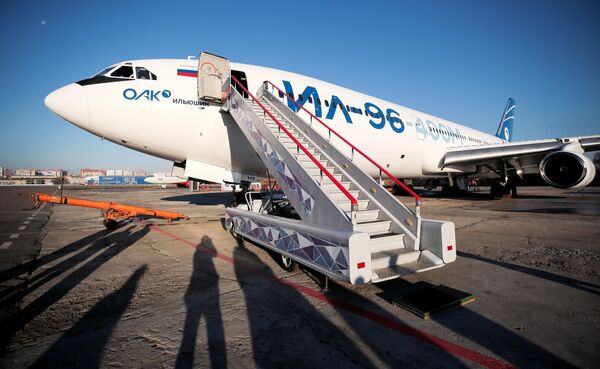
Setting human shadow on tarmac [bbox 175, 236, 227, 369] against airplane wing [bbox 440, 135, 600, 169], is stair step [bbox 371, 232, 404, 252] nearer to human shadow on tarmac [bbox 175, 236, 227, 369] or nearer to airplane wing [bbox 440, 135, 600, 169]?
human shadow on tarmac [bbox 175, 236, 227, 369]

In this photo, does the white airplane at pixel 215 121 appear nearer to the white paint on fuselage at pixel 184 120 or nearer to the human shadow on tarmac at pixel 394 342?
the white paint on fuselage at pixel 184 120

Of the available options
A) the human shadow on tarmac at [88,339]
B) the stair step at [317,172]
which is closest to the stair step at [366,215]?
the stair step at [317,172]

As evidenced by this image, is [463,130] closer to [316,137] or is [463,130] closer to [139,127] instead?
[316,137]

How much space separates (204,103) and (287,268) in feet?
17.6

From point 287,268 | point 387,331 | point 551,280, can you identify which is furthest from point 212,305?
point 551,280

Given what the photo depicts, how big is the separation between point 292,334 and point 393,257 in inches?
67.6

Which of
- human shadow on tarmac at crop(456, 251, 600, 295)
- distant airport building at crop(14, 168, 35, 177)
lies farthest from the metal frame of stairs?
distant airport building at crop(14, 168, 35, 177)

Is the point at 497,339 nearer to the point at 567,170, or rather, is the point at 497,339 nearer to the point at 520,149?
the point at 567,170

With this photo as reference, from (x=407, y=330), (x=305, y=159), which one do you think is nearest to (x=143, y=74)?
(x=305, y=159)

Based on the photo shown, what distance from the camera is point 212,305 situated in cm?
349

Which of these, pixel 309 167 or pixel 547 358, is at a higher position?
pixel 309 167

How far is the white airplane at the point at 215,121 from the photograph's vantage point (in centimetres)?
721

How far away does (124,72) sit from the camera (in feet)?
24.9

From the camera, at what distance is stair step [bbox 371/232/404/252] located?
158 inches
